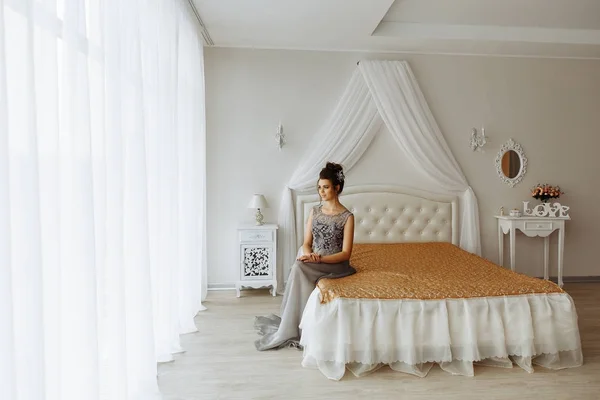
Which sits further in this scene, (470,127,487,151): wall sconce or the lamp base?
(470,127,487,151): wall sconce

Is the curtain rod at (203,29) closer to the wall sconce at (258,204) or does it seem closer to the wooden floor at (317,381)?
the wall sconce at (258,204)

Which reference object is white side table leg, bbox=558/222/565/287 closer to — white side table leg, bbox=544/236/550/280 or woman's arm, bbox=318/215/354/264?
white side table leg, bbox=544/236/550/280

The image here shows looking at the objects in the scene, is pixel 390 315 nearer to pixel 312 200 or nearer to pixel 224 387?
pixel 224 387

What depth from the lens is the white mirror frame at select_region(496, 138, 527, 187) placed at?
5.31 metres

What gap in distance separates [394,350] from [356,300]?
42cm

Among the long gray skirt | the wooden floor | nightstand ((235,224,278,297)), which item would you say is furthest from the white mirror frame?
the long gray skirt

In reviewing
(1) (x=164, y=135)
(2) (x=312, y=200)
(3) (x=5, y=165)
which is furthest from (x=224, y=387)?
(2) (x=312, y=200)

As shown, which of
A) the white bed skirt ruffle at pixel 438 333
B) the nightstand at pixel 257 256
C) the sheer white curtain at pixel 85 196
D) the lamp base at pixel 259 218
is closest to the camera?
the sheer white curtain at pixel 85 196

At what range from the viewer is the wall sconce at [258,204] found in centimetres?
472

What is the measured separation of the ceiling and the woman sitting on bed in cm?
166

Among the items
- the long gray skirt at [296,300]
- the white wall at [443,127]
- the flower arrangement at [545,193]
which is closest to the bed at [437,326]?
the long gray skirt at [296,300]

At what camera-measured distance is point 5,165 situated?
1.20 meters

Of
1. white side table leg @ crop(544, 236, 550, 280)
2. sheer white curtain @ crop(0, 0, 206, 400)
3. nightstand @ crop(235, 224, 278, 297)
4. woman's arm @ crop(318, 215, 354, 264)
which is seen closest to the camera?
sheer white curtain @ crop(0, 0, 206, 400)

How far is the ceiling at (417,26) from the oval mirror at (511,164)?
1.24 meters
